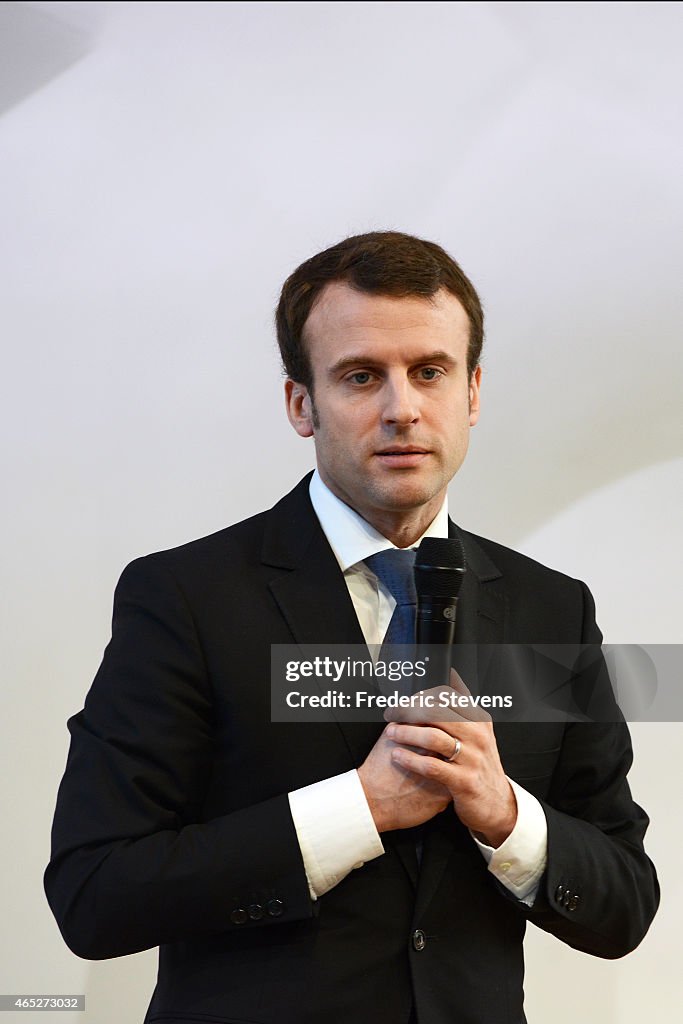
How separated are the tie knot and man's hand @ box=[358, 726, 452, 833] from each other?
0.29 m

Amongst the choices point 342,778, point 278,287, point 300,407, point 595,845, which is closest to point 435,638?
point 342,778

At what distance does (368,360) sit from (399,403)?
11cm

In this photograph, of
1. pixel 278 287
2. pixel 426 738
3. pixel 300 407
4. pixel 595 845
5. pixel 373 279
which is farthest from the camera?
pixel 278 287

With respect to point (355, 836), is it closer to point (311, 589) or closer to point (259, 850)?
point (259, 850)

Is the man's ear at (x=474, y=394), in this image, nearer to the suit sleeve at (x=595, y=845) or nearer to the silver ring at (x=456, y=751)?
the suit sleeve at (x=595, y=845)

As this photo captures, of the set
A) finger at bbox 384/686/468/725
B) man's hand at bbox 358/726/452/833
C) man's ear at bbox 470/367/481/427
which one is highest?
man's ear at bbox 470/367/481/427

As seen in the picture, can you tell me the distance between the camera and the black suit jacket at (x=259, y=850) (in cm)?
163

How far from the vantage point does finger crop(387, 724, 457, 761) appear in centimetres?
159

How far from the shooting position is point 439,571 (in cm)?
165

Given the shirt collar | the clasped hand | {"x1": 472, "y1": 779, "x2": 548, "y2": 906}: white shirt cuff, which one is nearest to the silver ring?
the clasped hand

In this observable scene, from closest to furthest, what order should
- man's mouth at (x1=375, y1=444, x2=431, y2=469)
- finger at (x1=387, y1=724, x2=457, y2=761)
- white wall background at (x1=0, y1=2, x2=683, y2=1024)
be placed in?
finger at (x1=387, y1=724, x2=457, y2=761)
man's mouth at (x1=375, y1=444, x2=431, y2=469)
white wall background at (x1=0, y1=2, x2=683, y2=1024)

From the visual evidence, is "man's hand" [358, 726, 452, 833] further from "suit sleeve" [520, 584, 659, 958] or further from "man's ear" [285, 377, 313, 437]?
"man's ear" [285, 377, 313, 437]

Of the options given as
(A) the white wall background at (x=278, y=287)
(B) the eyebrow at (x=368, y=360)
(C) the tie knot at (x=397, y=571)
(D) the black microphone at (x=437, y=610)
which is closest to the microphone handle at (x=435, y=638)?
(D) the black microphone at (x=437, y=610)

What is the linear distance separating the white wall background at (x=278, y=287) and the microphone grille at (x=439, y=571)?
1139 millimetres
